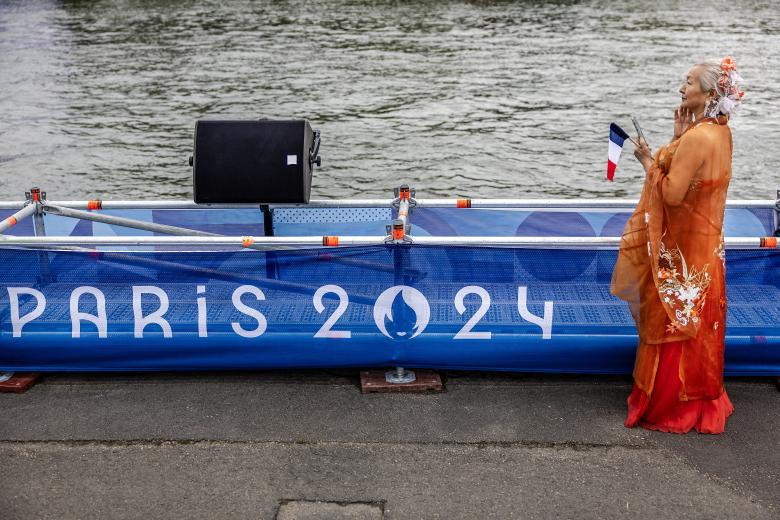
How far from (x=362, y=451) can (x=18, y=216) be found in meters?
3.39

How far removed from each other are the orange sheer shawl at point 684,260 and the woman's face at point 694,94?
0.10 metres

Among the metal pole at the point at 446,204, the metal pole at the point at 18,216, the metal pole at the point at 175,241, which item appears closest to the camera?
the metal pole at the point at 175,241

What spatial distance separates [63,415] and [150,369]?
0.66 metres

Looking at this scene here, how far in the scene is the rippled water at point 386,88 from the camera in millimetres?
16750

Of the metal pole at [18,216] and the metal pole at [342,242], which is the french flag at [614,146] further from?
the metal pole at [18,216]

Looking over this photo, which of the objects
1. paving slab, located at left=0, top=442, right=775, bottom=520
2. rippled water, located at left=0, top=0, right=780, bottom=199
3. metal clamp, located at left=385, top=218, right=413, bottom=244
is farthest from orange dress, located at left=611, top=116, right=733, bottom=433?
rippled water, located at left=0, top=0, right=780, bottom=199

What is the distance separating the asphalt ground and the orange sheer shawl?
511 millimetres

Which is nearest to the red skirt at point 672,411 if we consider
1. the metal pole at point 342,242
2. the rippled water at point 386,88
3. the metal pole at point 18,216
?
the metal pole at point 342,242

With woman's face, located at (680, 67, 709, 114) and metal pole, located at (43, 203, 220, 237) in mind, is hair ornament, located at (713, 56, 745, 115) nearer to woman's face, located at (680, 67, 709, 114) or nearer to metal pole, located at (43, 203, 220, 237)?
woman's face, located at (680, 67, 709, 114)

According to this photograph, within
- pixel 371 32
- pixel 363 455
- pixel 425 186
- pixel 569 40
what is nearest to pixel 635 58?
pixel 569 40

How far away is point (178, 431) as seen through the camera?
17.9ft

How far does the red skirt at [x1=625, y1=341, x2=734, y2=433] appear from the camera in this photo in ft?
17.4

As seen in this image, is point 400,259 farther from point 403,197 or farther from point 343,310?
point 403,197

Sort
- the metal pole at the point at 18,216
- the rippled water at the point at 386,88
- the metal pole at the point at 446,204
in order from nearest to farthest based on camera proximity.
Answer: the metal pole at the point at 18,216 → the metal pole at the point at 446,204 → the rippled water at the point at 386,88
